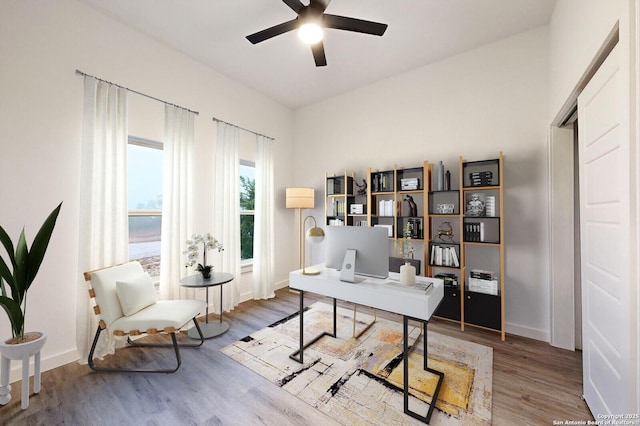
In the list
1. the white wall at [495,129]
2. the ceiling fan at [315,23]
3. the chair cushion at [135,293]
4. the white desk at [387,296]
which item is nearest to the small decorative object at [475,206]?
the white wall at [495,129]

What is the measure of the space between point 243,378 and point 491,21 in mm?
4191

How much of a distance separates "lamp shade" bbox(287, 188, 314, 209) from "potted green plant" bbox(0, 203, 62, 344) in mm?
2728

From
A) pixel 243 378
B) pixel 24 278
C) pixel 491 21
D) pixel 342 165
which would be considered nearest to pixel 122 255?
pixel 24 278

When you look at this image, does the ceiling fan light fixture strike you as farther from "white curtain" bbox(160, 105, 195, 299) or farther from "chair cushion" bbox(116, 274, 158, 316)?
"chair cushion" bbox(116, 274, 158, 316)

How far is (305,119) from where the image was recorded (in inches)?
187

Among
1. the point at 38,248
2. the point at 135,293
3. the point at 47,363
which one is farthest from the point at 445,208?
the point at 47,363

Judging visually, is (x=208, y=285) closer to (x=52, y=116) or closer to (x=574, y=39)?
(x=52, y=116)

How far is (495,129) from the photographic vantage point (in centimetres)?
301

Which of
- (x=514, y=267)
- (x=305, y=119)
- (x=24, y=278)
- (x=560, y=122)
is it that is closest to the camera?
(x=24, y=278)

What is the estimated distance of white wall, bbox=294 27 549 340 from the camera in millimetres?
2762

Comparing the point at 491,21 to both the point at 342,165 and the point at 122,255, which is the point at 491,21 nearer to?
the point at 342,165

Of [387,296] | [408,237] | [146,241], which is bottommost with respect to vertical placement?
[387,296]

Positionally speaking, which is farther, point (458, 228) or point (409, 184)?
point (409, 184)

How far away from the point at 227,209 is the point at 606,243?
143 inches
